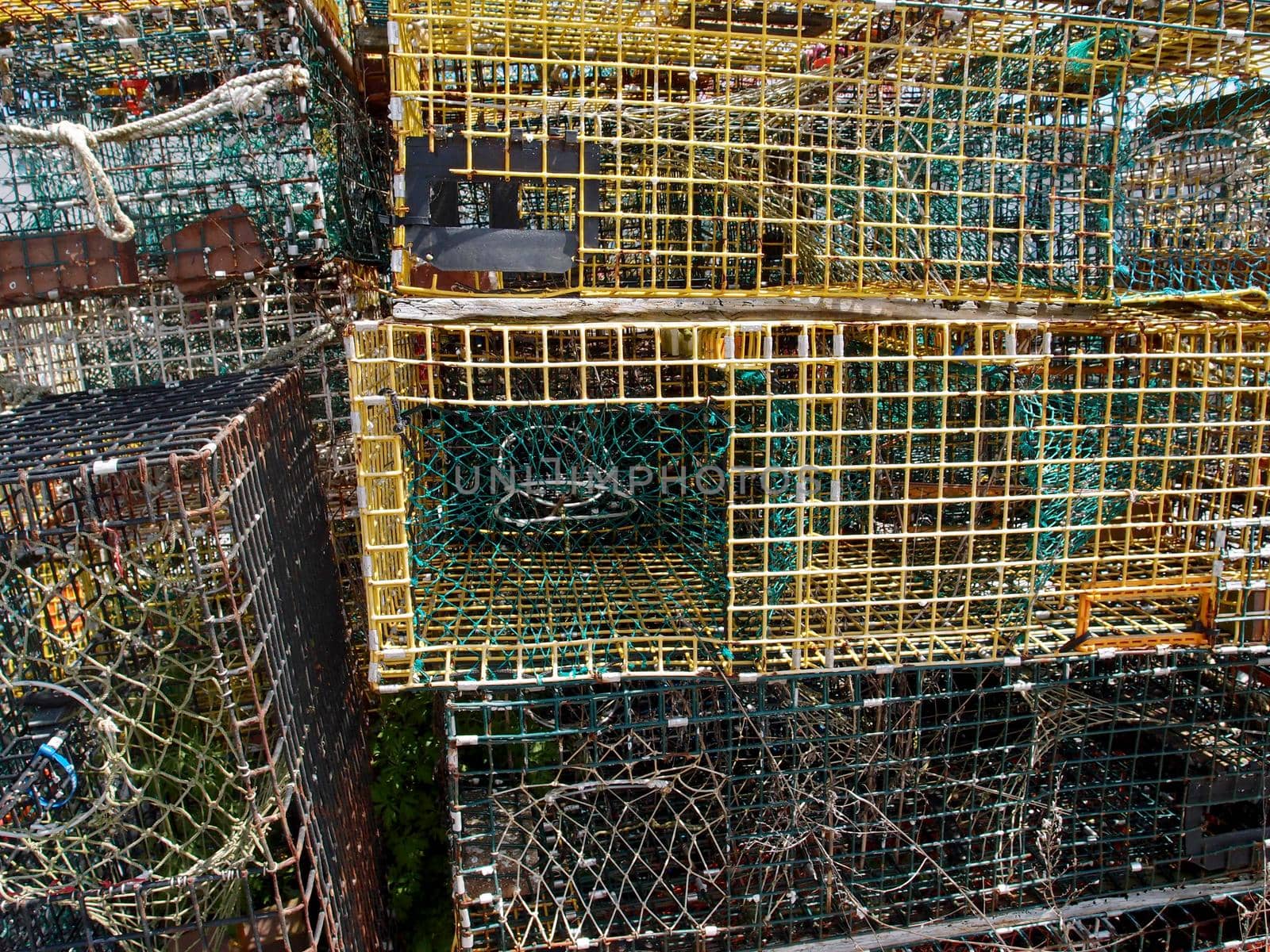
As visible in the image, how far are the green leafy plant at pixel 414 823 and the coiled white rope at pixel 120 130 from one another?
2902mm

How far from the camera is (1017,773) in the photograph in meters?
3.61

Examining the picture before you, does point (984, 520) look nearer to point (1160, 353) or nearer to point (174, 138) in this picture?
point (1160, 353)

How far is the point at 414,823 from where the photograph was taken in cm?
461

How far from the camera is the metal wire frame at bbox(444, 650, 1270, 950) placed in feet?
11.4

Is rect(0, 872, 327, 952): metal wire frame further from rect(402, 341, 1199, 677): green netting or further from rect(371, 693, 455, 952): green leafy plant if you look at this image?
rect(402, 341, 1199, 677): green netting

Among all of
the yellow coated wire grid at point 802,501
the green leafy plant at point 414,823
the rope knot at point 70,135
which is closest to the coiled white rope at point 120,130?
the rope knot at point 70,135

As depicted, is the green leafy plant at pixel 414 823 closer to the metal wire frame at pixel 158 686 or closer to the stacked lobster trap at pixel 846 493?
the stacked lobster trap at pixel 846 493

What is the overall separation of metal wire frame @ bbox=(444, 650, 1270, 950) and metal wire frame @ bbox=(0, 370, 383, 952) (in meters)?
0.66

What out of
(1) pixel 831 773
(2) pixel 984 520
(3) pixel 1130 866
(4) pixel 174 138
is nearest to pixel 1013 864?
(3) pixel 1130 866

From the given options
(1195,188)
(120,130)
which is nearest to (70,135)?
(120,130)

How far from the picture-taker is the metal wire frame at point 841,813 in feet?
11.4

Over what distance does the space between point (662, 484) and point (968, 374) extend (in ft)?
5.28

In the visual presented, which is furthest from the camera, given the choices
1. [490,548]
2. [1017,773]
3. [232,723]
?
[490,548]

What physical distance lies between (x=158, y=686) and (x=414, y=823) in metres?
2.16
